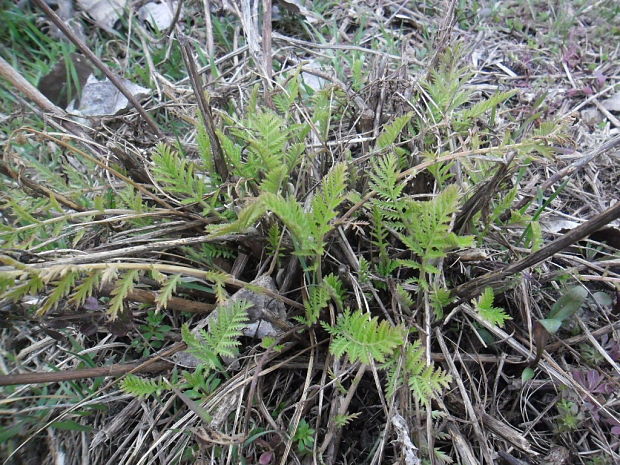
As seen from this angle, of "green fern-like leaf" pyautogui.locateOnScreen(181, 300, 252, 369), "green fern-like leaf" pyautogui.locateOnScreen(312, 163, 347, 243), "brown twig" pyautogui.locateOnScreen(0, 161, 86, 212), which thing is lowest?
"green fern-like leaf" pyautogui.locateOnScreen(181, 300, 252, 369)

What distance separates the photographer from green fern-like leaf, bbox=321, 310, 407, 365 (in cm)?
103

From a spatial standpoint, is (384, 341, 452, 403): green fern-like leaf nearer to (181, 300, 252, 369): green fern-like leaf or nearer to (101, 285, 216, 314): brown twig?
(181, 300, 252, 369): green fern-like leaf

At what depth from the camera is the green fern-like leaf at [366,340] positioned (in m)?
1.03

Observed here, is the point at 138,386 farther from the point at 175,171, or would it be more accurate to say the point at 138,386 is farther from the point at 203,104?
the point at 203,104

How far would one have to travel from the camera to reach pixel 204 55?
235cm

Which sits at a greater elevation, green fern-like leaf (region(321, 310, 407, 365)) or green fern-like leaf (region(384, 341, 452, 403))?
green fern-like leaf (region(321, 310, 407, 365))

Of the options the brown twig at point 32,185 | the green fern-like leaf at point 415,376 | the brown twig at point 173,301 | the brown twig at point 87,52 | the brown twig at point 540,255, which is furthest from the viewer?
the brown twig at point 87,52

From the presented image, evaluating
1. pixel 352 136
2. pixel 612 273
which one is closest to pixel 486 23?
pixel 352 136

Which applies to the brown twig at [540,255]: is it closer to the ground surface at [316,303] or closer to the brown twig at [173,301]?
the ground surface at [316,303]

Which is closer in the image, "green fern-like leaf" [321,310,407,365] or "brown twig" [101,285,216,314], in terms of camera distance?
"green fern-like leaf" [321,310,407,365]

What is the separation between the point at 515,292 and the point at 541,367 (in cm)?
22

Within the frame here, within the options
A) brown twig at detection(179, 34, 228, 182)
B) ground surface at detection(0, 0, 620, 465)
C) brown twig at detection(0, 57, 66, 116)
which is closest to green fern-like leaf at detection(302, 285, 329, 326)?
ground surface at detection(0, 0, 620, 465)

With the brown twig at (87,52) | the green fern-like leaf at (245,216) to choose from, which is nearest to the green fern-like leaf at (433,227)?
the green fern-like leaf at (245,216)

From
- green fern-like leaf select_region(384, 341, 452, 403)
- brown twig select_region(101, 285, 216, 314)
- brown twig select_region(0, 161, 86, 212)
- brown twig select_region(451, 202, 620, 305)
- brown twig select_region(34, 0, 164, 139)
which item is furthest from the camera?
brown twig select_region(34, 0, 164, 139)
